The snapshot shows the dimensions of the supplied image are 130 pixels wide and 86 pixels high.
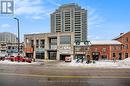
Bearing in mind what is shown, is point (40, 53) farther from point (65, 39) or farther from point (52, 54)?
point (65, 39)

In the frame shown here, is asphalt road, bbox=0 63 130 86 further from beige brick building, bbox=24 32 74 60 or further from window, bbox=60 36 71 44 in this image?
window, bbox=60 36 71 44

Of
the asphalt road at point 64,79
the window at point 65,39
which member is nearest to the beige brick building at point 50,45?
the window at point 65,39

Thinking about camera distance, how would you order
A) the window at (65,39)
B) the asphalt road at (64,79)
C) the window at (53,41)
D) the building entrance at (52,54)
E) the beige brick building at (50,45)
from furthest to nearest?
the window at (53,41)
the building entrance at (52,54)
the window at (65,39)
the beige brick building at (50,45)
the asphalt road at (64,79)

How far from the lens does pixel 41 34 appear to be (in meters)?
112

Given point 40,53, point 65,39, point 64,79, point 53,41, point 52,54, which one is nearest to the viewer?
point 64,79

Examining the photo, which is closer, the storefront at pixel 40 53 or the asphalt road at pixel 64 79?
the asphalt road at pixel 64 79

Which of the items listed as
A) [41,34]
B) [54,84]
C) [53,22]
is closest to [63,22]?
[53,22]

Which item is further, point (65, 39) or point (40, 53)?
point (40, 53)

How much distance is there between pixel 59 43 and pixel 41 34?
9.49 metres

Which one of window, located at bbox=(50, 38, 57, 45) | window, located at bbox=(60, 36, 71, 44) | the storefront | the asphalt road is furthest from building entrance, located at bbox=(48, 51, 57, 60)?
the asphalt road

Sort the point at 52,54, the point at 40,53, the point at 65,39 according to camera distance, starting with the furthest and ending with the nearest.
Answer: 1. the point at 40,53
2. the point at 52,54
3. the point at 65,39

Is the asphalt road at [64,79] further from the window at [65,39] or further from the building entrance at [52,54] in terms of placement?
the building entrance at [52,54]

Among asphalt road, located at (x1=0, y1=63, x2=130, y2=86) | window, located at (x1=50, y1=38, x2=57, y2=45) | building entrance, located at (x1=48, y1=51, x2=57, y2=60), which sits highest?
window, located at (x1=50, y1=38, x2=57, y2=45)

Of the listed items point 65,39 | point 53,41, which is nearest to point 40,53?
point 53,41
